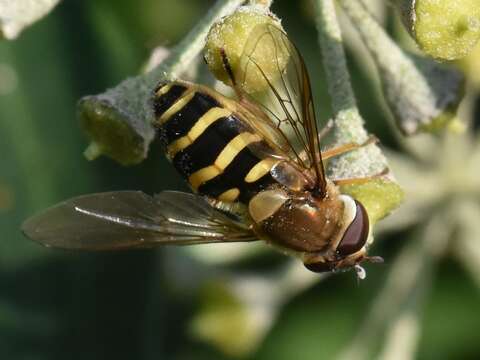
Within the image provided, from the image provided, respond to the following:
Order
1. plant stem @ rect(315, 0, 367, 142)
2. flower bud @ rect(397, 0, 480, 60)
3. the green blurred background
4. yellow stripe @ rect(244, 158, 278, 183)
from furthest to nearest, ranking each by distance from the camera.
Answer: the green blurred background < yellow stripe @ rect(244, 158, 278, 183) < plant stem @ rect(315, 0, 367, 142) < flower bud @ rect(397, 0, 480, 60)

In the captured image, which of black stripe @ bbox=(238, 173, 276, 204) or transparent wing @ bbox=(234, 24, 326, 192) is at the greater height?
transparent wing @ bbox=(234, 24, 326, 192)

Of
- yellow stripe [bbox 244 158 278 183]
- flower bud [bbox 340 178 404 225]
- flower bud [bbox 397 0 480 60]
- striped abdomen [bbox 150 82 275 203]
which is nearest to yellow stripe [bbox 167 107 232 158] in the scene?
striped abdomen [bbox 150 82 275 203]

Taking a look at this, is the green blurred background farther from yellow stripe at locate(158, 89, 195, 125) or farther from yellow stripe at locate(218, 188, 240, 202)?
yellow stripe at locate(158, 89, 195, 125)

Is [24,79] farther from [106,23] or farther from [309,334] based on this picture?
[309,334]

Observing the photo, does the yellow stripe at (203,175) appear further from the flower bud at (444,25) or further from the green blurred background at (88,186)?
the green blurred background at (88,186)

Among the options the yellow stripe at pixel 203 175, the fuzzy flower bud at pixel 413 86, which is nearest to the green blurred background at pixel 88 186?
the fuzzy flower bud at pixel 413 86

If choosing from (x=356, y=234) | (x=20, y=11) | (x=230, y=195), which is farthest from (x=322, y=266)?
(x=20, y=11)

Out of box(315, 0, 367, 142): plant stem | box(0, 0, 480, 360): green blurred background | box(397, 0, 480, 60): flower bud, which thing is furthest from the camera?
box(0, 0, 480, 360): green blurred background
